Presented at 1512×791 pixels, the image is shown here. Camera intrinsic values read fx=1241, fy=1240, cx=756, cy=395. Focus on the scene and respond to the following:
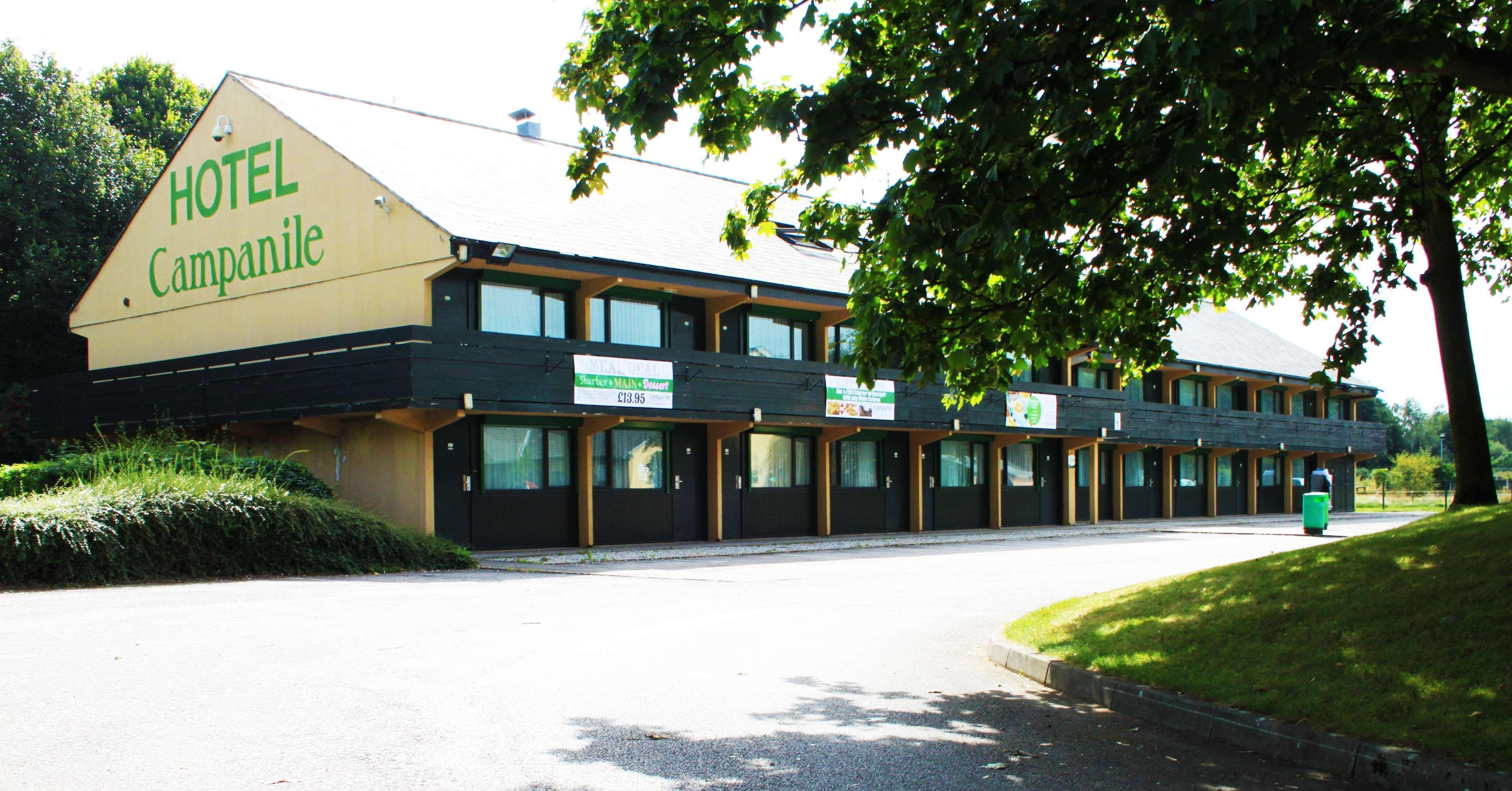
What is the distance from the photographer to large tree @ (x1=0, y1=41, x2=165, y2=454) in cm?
3466

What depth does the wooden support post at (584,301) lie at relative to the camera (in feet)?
76.6

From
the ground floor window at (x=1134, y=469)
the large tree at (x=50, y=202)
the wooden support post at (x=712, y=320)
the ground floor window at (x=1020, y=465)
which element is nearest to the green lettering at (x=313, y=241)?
the wooden support post at (x=712, y=320)

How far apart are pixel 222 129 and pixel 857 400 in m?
14.7

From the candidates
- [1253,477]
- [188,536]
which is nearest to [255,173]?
[188,536]

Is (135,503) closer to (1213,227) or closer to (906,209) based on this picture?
(906,209)

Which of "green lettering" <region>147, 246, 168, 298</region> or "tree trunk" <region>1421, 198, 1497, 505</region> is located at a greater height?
"green lettering" <region>147, 246, 168, 298</region>

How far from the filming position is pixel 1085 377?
38250mm

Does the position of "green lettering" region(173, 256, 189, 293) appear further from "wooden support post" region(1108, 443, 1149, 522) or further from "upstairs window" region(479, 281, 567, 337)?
"wooden support post" region(1108, 443, 1149, 522)

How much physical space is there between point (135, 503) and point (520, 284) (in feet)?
28.6

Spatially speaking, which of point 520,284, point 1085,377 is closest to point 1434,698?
point 520,284

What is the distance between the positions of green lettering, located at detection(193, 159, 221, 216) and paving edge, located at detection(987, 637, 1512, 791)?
2359cm

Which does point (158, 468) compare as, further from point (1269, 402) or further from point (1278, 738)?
point (1269, 402)

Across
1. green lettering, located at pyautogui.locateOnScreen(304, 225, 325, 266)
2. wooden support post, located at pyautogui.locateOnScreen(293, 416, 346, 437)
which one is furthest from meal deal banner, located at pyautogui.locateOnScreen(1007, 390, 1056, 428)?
green lettering, located at pyautogui.locateOnScreen(304, 225, 325, 266)

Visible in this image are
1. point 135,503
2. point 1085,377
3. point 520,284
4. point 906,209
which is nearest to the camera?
point 906,209
